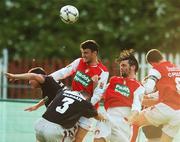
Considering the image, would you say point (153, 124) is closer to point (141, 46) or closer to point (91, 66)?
point (91, 66)

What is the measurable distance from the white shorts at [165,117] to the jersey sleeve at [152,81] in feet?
1.11

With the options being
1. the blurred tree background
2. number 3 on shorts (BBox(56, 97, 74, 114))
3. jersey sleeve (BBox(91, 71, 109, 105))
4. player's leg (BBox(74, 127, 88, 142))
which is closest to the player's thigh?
jersey sleeve (BBox(91, 71, 109, 105))

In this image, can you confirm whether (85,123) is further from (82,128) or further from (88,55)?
(88,55)

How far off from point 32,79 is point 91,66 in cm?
157

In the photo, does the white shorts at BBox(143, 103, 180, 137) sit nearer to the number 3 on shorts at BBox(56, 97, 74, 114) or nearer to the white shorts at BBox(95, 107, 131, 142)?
the white shorts at BBox(95, 107, 131, 142)

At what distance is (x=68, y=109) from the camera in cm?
1127

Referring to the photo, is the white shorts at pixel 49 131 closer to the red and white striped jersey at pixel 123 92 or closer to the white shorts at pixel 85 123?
the white shorts at pixel 85 123

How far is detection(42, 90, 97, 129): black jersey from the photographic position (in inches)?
443

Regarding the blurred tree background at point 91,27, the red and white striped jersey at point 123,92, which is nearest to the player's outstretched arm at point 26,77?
the red and white striped jersey at point 123,92

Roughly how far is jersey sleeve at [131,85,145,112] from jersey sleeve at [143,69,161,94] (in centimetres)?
12

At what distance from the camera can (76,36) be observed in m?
34.4

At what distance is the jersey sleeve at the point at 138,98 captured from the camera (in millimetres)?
12164

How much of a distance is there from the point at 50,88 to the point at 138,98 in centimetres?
137

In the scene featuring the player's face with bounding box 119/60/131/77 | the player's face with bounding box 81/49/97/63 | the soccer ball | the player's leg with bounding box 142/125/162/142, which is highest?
the soccer ball
